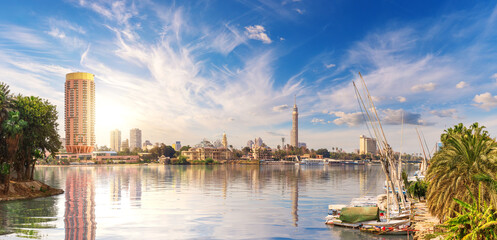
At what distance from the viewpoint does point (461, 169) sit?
106 ft

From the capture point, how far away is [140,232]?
43.1m

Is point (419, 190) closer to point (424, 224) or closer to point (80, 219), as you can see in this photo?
point (424, 224)

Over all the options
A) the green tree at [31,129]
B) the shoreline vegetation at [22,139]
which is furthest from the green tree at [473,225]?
the green tree at [31,129]

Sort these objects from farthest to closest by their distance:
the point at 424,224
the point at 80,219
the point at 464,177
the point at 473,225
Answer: the point at 80,219, the point at 424,224, the point at 464,177, the point at 473,225

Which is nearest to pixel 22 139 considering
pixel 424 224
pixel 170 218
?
pixel 170 218

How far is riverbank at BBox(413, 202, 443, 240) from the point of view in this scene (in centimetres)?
3585

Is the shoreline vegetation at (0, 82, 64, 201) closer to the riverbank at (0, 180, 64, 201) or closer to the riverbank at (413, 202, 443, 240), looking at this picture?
the riverbank at (0, 180, 64, 201)

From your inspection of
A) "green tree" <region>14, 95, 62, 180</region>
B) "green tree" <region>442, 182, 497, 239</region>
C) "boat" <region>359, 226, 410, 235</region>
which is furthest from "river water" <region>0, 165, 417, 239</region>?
"green tree" <region>442, 182, 497, 239</region>

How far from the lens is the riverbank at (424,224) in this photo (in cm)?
3585

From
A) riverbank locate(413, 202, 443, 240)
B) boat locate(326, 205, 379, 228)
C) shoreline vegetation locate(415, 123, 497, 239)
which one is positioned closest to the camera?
shoreline vegetation locate(415, 123, 497, 239)

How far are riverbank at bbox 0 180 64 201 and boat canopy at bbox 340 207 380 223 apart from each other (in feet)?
189

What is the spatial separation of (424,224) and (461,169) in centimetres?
1319

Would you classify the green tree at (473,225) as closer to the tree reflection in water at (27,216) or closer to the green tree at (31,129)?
the tree reflection in water at (27,216)

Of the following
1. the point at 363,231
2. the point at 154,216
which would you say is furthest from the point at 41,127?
the point at 363,231
